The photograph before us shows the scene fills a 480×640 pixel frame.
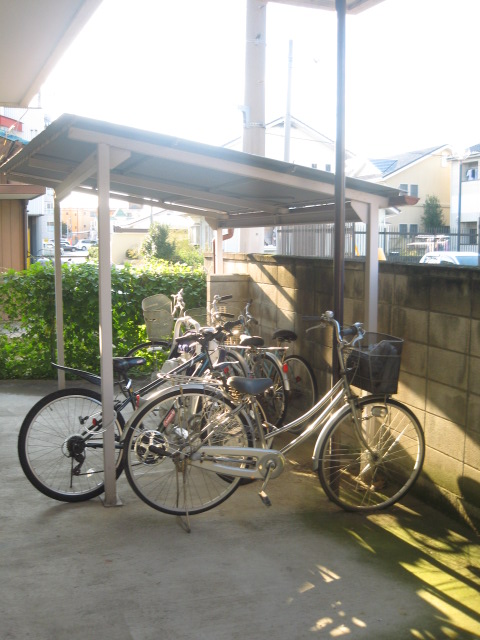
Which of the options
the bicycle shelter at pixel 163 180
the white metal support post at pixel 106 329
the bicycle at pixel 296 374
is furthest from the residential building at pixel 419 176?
the white metal support post at pixel 106 329

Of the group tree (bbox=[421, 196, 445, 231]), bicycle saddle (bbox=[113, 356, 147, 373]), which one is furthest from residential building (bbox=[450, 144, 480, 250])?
bicycle saddle (bbox=[113, 356, 147, 373])

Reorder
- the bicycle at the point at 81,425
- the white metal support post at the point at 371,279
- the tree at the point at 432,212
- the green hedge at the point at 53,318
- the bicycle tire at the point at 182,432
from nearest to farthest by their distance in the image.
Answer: the bicycle tire at the point at 182,432 < the bicycle at the point at 81,425 < the white metal support post at the point at 371,279 < the green hedge at the point at 53,318 < the tree at the point at 432,212

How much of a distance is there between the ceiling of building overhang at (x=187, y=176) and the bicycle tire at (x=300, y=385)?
1.27m

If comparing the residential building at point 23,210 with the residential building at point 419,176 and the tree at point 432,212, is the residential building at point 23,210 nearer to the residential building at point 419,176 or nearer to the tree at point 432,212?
the residential building at point 419,176

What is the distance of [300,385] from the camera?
20.6 ft

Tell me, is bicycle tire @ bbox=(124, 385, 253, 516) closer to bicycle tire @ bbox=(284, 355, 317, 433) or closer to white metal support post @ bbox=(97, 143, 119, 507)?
white metal support post @ bbox=(97, 143, 119, 507)

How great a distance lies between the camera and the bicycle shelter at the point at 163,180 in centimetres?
414

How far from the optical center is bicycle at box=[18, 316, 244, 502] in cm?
434

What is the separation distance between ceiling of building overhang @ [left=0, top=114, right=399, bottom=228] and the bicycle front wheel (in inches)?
56.7

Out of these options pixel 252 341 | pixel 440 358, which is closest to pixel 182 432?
pixel 252 341

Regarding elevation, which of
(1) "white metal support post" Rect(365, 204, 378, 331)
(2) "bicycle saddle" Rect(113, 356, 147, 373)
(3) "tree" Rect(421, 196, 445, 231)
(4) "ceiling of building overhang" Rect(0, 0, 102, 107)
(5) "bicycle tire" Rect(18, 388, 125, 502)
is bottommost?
(5) "bicycle tire" Rect(18, 388, 125, 502)

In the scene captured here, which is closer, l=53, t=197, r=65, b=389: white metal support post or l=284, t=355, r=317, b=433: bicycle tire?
l=53, t=197, r=65, b=389: white metal support post

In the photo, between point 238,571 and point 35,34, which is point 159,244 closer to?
point 35,34

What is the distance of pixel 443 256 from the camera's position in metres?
15.8
